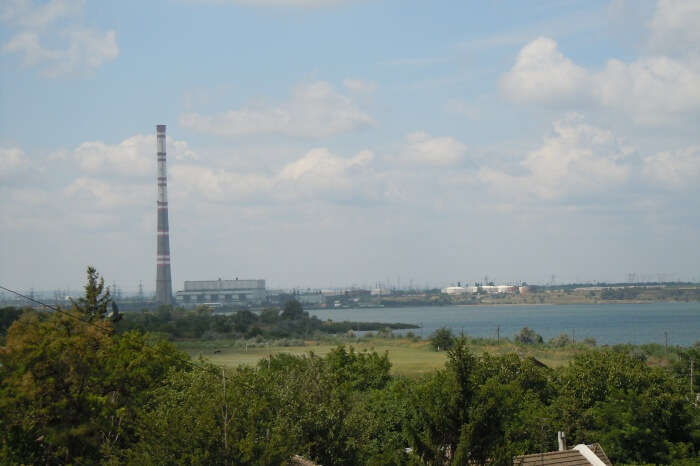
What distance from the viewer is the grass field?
220 ft

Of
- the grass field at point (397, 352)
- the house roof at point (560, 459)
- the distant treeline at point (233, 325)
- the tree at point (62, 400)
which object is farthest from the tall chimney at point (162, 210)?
the house roof at point (560, 459)

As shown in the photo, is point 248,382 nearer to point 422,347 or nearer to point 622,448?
point 622,448

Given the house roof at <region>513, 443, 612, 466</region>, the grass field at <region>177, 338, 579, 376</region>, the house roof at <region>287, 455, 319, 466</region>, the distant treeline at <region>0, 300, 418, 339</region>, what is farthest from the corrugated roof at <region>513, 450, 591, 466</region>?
the distant treeline at <region>0, 300, 418, 339</region>

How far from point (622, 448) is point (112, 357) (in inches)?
719

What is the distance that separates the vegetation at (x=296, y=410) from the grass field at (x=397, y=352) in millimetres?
26053

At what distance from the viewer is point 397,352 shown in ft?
277

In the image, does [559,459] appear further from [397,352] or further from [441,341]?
[441,341]

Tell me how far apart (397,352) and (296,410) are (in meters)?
61.5

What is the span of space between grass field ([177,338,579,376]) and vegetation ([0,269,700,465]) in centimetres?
2605

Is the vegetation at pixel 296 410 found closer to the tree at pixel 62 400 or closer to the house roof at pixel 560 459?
the tree at pixel 62 400

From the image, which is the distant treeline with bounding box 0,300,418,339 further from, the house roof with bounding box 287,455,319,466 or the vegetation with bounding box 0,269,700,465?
the house roof with bounding box 287,455,319,466

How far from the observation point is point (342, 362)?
143 feet

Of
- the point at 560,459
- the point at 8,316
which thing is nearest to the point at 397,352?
the point at 8,316

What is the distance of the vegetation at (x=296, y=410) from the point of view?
60.6 feet
